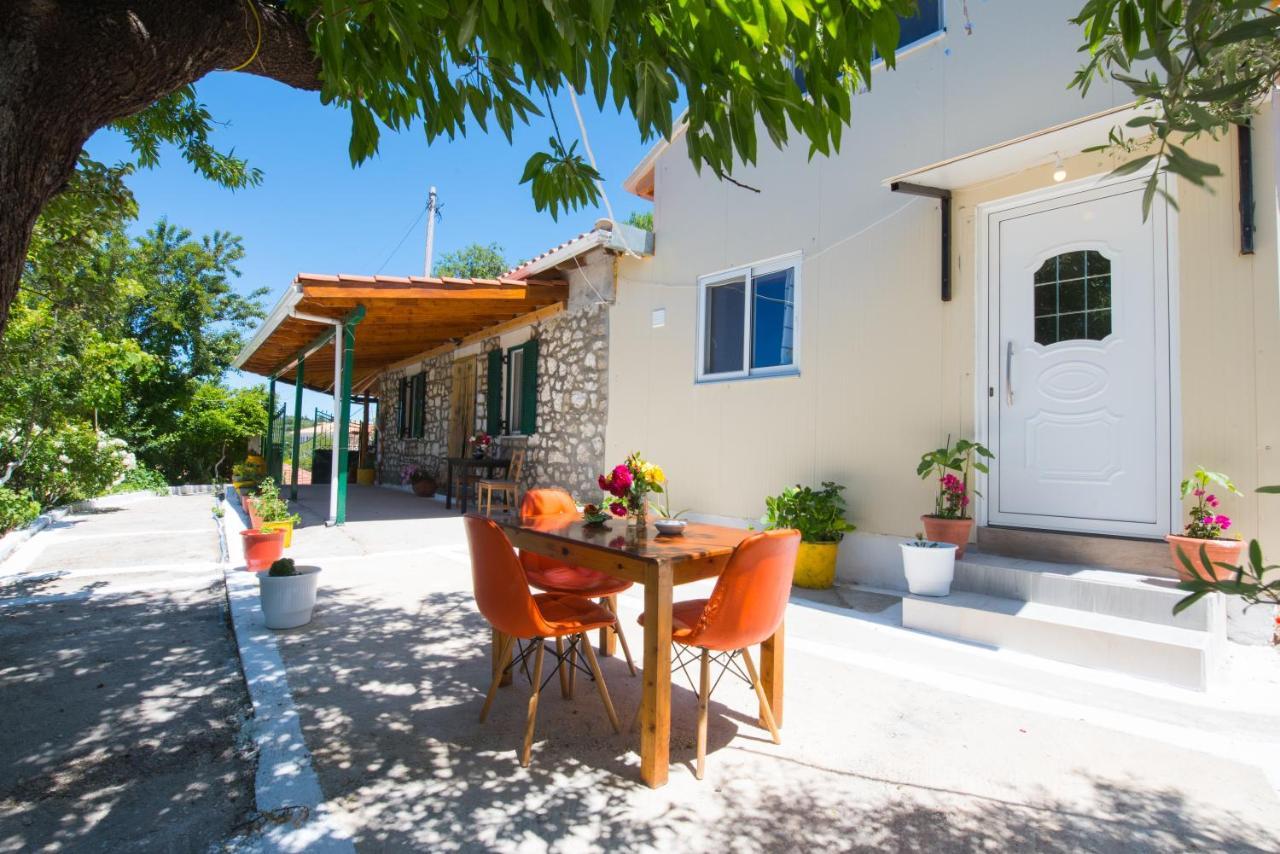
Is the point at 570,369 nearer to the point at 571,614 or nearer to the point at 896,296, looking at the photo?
the point at 896,296

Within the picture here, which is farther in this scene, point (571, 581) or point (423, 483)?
point (423, 483)

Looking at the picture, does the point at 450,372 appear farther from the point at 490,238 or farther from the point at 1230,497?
the point at 490,238

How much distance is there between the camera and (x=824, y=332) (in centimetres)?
563

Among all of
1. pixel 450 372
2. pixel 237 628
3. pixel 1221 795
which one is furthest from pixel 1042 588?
pixel 450 372

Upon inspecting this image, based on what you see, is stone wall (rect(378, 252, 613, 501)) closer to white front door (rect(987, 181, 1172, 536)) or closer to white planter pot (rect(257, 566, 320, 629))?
white planter pot (rect(257, 566, 320, 629))

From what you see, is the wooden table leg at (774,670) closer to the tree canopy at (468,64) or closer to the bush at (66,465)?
the tree canopy at (468,64)

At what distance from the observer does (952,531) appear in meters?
4.45

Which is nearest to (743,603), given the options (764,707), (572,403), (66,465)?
(764,707)

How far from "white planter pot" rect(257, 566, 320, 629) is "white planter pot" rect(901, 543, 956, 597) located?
384 centimetres

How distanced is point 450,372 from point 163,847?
10203mm

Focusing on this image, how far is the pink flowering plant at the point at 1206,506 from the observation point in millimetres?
3553

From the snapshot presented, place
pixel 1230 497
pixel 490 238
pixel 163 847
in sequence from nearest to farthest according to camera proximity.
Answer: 1. pixel 163 847
2. pixel 1230 497
3. pixel 490 238

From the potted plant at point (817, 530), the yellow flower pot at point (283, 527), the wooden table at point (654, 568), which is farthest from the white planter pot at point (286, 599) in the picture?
the potted plant at point (817, 530)

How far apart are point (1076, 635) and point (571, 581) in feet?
8.91
